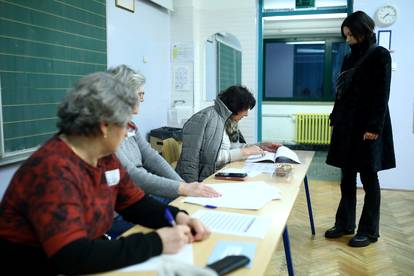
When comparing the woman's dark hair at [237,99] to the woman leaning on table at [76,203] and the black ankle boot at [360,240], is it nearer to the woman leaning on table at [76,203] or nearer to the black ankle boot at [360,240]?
the black ankle boot at [360,240]

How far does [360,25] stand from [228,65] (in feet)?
8.44

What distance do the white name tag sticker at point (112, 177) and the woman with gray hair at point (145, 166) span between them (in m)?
0.34

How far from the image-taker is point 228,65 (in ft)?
16.6

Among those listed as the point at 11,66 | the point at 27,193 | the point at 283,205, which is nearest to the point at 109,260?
the point at 27,193

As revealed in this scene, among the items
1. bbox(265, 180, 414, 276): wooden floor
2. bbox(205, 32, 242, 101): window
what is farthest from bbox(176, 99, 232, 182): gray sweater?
bbox(205, 32, 242, 101): window

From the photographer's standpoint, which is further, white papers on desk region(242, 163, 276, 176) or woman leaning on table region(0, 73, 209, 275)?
white papers on desk region(242, 163, 276, 176)

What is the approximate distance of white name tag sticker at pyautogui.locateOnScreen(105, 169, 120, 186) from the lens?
1.25 metres

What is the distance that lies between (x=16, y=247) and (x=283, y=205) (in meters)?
0.96

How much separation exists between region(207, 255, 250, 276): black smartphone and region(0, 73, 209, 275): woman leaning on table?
0.14m

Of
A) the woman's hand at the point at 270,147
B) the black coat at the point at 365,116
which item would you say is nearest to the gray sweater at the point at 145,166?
the woman's hand at the point at 270,147

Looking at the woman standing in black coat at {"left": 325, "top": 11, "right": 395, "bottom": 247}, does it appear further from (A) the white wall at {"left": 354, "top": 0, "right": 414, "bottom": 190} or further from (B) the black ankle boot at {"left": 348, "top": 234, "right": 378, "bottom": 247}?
(A) the white wall at {"left": 354, "top": 0, "right": 414, "bottom": 190}

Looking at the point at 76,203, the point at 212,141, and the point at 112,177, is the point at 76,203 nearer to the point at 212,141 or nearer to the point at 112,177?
the point at 112,177

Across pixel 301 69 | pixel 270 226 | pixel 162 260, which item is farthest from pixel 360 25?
pixel 301 69

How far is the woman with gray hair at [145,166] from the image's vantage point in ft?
5.65
